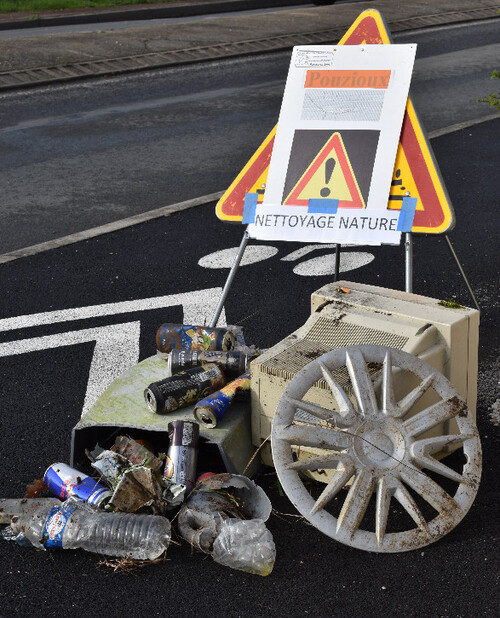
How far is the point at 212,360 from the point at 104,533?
1.16 meters

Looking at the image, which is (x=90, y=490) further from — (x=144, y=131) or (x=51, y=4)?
(x=51, y=4)

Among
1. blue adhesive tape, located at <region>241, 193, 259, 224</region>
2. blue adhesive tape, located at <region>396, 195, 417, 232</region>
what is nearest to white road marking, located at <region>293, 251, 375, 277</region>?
blue adhesive tape, located at <region>241, 193, 259, 224</region>

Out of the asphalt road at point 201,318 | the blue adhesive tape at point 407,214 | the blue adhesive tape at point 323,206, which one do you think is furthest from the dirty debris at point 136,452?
the blue adhesive tape at point 407,214

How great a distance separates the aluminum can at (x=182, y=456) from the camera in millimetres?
4059

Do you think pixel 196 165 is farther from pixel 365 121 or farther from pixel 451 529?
pixel 451 529

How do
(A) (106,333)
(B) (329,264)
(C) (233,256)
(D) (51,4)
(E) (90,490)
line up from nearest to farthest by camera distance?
(E) (90,490) < (A) (106,333) < (B) (329,264) < (C) (233,256) < (D) (51,4)

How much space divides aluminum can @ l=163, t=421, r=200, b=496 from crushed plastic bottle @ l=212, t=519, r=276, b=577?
0.37 meters

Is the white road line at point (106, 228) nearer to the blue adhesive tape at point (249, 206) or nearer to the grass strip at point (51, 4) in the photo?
the blue adhesive tape at point (249, 206)

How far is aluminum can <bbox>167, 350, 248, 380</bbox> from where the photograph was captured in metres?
4.64

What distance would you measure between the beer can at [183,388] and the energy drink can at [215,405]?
0.12 meters

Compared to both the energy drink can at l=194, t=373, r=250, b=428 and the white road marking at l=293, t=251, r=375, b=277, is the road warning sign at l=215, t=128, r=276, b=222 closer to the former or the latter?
the energy drink can at l=194, t=373, r=250, b=428

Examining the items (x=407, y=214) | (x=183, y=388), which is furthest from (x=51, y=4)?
(x=183, y=388)

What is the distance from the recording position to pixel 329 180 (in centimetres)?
494

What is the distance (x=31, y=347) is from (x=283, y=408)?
257 cm
